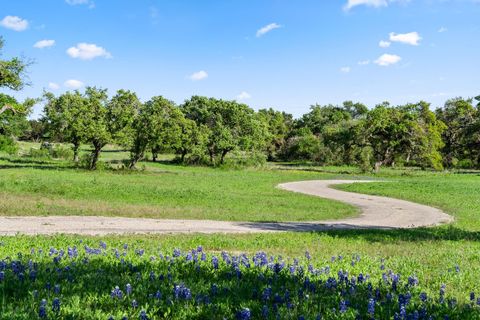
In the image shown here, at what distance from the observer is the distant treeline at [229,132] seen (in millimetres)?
52125

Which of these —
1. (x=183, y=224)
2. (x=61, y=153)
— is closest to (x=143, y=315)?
(x=183, y=224)

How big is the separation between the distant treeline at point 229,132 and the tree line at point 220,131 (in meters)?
0.12

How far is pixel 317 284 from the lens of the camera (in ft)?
22.4

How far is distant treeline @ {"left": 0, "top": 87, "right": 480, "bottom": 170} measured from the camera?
2052 inches

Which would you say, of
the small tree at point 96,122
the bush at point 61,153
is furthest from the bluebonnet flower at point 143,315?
the bush at point 61,153

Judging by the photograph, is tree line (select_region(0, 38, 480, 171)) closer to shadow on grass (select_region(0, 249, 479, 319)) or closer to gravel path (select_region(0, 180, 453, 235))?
gravel path (select_region(0, 180, 453, 235))

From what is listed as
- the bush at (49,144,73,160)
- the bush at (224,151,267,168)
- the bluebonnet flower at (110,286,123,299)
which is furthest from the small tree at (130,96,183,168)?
the bluebonnet flower at (110,286,123,299)

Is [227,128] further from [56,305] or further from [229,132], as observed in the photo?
[56,305]

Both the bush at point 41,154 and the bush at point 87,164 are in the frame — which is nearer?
the bush at point 87,164

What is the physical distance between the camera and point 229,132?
231 ft

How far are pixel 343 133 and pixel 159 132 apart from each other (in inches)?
1205

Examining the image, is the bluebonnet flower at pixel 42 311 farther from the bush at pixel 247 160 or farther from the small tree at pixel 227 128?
the small tree at pixel 227 128

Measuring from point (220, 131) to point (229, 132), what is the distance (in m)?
1.52

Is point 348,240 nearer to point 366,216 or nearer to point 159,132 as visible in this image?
point 366,216
